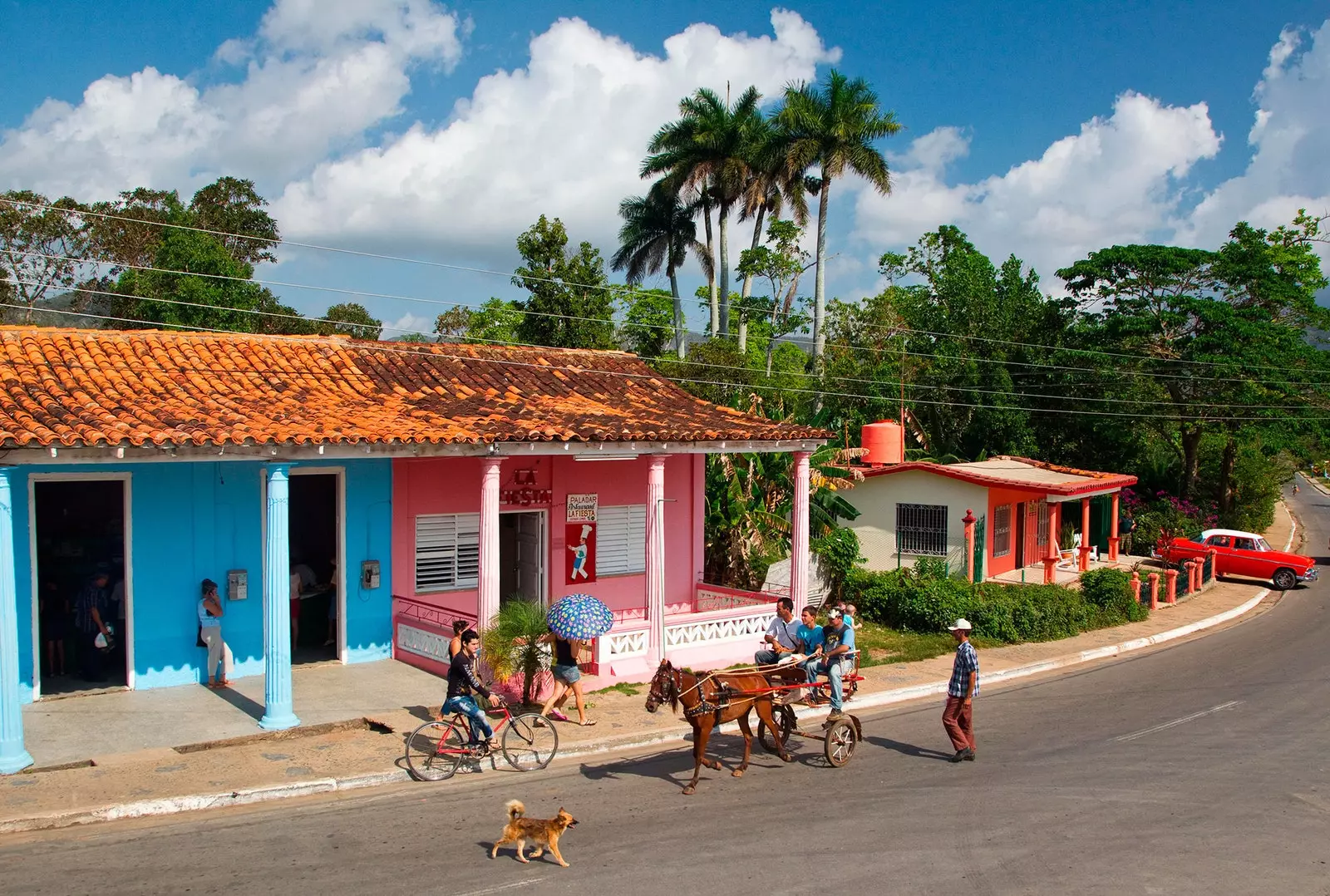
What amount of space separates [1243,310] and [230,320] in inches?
1306

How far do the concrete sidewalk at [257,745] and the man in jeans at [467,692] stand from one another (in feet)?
1.84

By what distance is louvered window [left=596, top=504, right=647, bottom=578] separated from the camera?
16513mm

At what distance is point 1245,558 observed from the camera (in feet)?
91.3

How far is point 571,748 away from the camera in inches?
426

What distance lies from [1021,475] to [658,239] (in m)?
19.8

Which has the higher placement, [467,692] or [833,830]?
[467,692]

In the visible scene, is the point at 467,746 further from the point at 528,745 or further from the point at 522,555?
the point at 522,555

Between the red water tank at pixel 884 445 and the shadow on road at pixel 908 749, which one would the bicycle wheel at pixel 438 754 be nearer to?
the shadow on road at pixel 908 749

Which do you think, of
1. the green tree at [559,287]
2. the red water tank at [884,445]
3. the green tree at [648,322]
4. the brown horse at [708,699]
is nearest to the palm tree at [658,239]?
the green tree at [648,322]

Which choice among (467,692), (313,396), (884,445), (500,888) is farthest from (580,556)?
(884,445)

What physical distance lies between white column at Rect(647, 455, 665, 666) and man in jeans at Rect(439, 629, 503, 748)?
3923 millimetres

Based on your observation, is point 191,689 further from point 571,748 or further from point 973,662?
point 973,662

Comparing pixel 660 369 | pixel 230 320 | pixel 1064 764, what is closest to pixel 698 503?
pixel 1064 764

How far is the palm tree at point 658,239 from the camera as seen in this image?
1594 inches
